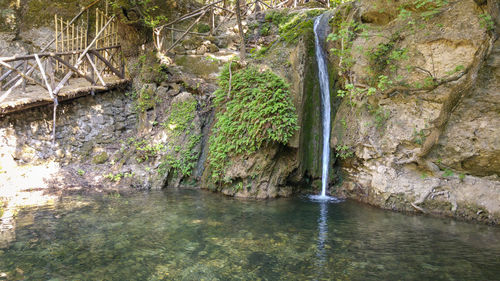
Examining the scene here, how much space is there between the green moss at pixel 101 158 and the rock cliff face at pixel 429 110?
764 cm

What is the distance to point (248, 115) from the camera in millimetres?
8359

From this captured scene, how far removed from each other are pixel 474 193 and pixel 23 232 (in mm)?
9074

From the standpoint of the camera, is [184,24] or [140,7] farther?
[184,24]

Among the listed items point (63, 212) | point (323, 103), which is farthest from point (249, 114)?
point (63, 212)

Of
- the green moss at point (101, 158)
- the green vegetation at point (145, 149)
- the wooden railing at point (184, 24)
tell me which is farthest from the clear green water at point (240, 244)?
the wooden railing at point (184, 24)

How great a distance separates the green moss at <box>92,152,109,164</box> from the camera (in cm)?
998

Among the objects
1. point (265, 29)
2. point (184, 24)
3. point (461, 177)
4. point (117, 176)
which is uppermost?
point (184, 24)

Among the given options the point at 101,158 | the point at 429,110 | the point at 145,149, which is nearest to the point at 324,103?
the point at 429,110

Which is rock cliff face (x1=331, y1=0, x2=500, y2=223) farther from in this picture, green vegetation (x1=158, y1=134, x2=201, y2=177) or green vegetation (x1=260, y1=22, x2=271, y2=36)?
green vegetation (x1=260, y1=22, x2=271, y2=36)

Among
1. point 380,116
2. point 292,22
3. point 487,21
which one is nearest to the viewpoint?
point 487,21

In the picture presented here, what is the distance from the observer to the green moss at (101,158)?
9.98m

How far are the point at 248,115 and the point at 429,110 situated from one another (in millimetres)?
4435

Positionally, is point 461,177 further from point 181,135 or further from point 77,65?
point 77,65

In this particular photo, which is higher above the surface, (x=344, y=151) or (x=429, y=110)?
(x=429, y=110)
